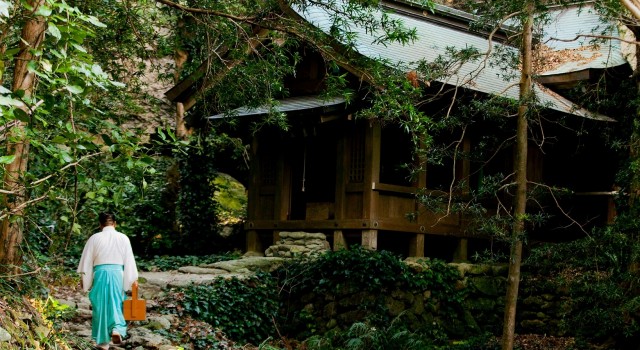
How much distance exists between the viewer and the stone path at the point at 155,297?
35.3 ft

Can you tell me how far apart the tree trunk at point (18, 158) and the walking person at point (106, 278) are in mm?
1171

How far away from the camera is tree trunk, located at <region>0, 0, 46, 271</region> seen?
284 inches

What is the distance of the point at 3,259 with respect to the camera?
8.58 m

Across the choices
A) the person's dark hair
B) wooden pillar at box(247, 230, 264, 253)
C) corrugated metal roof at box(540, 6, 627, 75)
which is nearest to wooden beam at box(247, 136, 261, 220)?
wooden pillar at box(247, 230, 264, 253)

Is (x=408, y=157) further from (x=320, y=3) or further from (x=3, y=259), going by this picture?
(x=3, y=259)

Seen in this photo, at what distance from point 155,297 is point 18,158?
514 cm

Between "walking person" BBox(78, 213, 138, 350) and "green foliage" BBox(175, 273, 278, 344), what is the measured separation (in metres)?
2.66

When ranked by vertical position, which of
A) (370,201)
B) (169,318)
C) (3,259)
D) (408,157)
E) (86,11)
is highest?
(86,11)

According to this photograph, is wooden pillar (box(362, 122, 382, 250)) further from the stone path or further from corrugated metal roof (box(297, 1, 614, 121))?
the stone path

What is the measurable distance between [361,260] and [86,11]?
5.94m

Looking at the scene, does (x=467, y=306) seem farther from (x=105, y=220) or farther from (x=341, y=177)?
(x=105, y=220)

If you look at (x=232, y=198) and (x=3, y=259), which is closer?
(x=3, y=259)

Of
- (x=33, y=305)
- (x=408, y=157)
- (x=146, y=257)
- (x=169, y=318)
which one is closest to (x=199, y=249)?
(x=146, y=257)

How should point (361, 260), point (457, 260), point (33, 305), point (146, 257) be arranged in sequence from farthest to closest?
point (146, 257) → point (457, 260) → point (361, 260) → point (33, 305)
